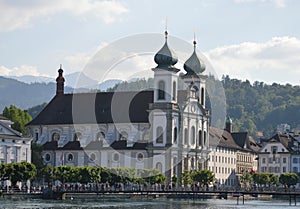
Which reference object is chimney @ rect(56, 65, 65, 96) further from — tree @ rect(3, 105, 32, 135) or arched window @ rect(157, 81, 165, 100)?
arched window @ rect(157, 81, 165, 100)

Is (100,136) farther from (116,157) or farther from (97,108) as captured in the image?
(116,157)

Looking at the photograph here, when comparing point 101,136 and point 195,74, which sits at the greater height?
point 195,74

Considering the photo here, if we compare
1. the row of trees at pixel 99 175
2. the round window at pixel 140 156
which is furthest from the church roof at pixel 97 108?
the row of trees at pixel 99 175

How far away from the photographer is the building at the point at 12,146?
11125 cm

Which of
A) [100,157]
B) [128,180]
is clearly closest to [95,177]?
[128,180]

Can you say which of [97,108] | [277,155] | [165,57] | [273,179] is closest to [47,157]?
[97,108]

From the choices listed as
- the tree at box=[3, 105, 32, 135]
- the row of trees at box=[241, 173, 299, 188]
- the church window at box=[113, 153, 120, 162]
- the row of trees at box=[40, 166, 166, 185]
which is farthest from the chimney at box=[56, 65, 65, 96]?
the row of trees at box=[241, 173, 299, 188]

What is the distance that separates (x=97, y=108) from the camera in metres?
136

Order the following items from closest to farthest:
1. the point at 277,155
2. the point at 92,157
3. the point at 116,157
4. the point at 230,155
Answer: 1. the point at 116,157
2. the point at 92,157
3. the point at 277,155
4. the point at 230,155

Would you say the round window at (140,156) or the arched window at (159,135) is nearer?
the arched window at (159,135)

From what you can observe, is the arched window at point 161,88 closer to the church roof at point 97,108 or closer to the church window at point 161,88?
the church window at point 161,88

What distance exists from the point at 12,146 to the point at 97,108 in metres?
25.4

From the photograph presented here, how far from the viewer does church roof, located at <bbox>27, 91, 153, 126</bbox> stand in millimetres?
131000

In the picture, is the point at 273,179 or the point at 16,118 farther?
the point at 16,118
